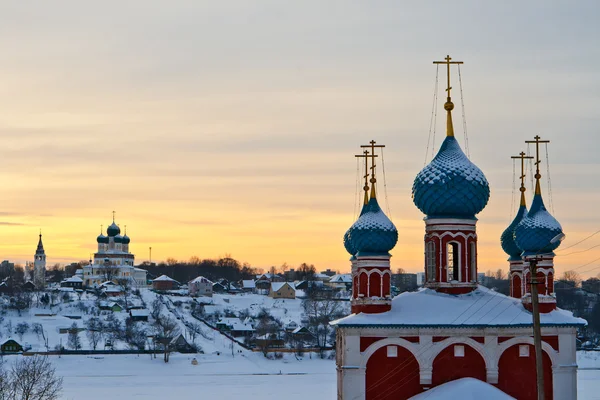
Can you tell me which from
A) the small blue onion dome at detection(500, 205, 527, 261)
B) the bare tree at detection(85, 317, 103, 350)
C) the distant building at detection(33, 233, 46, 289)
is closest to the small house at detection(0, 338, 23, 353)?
the bare tree at detection(85, 317, 103, 350)

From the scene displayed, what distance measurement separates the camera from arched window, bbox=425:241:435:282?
28.4 m

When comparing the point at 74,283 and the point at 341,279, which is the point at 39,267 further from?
the point at 341,279

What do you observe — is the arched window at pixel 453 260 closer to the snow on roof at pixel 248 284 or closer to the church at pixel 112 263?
the church at pixel 112 263

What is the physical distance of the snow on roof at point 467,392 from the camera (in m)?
25.5

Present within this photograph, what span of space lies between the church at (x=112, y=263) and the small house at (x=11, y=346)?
4644 cm

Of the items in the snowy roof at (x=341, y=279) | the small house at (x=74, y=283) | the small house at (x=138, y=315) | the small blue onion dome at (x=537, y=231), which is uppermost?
the snowy roof at (x=341, y=279)

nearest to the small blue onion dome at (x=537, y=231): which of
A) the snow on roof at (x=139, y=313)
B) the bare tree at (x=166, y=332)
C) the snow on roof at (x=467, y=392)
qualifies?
the snow on roof at (x=467, y=392)

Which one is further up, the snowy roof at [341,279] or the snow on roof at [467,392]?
the snowy roof at [341,279]

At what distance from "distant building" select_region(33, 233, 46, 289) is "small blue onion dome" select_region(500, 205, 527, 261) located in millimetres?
91525

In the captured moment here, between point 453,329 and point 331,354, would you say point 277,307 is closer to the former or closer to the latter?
point 331,354

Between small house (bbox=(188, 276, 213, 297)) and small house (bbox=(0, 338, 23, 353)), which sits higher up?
small house (bbox=(188, 276, 213, 297))

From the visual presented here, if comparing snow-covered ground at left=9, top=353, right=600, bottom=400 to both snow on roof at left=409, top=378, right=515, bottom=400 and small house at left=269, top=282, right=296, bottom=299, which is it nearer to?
snow on roof at left=409, top=378, right=515, bottom=400

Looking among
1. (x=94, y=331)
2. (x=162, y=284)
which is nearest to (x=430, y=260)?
(x=94, y=331)

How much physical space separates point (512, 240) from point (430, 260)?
425 centimetres
